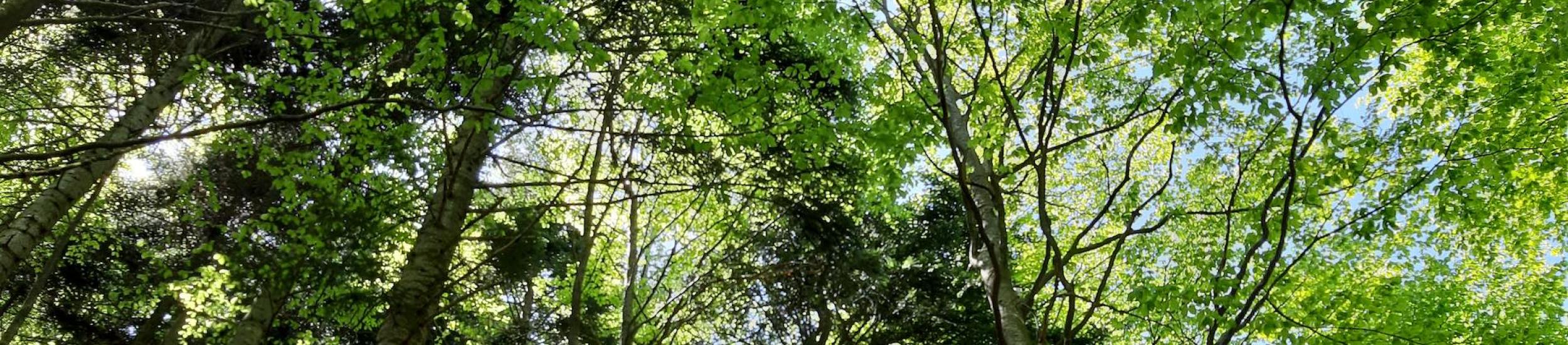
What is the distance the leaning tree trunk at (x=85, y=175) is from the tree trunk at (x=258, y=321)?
143 cm

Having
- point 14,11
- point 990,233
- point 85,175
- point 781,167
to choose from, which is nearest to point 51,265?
point 85,175

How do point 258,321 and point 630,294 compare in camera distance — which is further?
point 258,321

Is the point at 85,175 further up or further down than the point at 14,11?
further up

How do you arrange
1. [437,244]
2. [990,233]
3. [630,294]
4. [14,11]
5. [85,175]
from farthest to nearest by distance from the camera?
[85,175], [630,294], [990,233], [437,244], [14,11]

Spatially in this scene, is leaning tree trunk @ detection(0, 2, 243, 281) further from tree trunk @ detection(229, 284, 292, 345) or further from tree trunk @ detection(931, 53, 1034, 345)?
tree trunk @ detection(931, 53, 1034, 345)

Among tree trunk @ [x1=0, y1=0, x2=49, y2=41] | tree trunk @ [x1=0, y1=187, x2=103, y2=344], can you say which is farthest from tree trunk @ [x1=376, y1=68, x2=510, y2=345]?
tree trunk @ [x1=0, y1=187, x2=103, y2=344]

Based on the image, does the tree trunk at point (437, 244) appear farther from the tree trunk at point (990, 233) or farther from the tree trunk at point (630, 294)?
the tree trunk at point (990, 233)

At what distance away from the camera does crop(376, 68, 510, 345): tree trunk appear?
15.4 ft

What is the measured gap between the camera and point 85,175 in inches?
246

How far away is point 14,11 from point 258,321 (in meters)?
4.23

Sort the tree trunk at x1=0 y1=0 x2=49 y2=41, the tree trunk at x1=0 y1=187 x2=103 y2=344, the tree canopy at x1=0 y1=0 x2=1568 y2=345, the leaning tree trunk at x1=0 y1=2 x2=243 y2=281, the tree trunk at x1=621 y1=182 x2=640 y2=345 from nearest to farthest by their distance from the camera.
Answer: the tree trunk at x1=0 y1=0 x2=49 y2=41, the tree canopy at x1=0 y1=0 x2=1568 y2=345, the leaning tree trunk at x1=0 y1=2 x2=243 y2=281, the tree trunk at x1=621 y1=182 x2=640 y2=345, the tree trunk at x1=0 y1=187 x2=103 y2=344

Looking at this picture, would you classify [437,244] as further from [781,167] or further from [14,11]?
[781,167]

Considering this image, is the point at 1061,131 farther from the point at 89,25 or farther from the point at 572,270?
the point at 89,25

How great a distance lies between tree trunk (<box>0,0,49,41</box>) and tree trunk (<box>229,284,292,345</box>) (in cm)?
328
